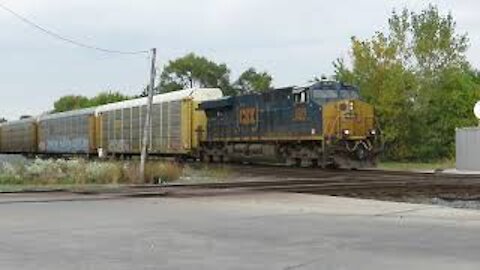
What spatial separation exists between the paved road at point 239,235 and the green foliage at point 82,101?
325 ft

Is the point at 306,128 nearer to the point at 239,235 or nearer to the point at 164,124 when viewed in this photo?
the point at 164,124

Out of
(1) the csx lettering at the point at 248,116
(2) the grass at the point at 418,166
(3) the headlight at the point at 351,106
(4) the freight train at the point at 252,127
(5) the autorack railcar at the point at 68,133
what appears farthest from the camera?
(5) the autorack railcar at the point at 68,133

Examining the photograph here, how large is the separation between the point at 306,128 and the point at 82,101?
105938 millimetres

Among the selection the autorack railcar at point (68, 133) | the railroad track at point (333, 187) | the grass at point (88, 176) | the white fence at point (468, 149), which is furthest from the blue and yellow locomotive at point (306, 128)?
the autorack railcar at point (68, 133)

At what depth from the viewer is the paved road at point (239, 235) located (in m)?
9.61

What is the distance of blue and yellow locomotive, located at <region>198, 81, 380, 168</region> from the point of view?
3503 centimetres

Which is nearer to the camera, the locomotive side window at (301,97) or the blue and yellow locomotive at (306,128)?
the blue and yellow locomotive at (306,128)

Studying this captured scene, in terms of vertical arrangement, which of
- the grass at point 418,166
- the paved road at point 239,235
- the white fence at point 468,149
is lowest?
the paved road at point 239,235

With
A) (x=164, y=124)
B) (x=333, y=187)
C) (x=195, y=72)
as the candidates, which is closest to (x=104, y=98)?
(x=195, y=72)

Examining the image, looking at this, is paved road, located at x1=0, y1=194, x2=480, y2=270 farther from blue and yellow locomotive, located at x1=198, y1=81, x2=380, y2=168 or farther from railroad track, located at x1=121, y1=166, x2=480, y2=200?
blue and yellow locomotive, located at x1=198, y1=81, x2=380, y2=168

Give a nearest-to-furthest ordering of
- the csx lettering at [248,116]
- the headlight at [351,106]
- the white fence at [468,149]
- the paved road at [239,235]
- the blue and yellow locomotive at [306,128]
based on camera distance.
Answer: the paved road at [239,235]
the blue and yellow locomotive at [306,128]
the headlight at [351,106]
the white fence at [468,149]
the csx lettering at [248,116]

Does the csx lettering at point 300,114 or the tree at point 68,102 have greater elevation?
the tree at point 68,102

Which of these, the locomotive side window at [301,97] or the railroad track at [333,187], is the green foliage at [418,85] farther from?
the railroad track at [333,187]

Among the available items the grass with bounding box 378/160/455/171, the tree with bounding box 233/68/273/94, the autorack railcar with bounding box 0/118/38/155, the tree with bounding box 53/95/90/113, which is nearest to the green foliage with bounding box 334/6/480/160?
the grass with bounding box 378/160/455/171
